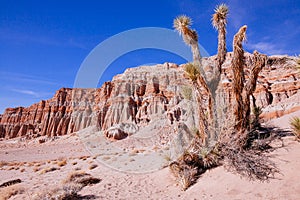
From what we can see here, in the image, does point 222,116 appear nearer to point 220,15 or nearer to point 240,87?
point 240,87

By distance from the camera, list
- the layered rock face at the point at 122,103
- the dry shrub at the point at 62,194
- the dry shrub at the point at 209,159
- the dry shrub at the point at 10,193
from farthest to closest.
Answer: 1. the layered rock face at the point at 122,103
2. the dry shrub at the point at 10,193
3. the dry shrub at the point at 209,159
4. the dry shrub at the point at 62,194

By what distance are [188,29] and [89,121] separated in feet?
204

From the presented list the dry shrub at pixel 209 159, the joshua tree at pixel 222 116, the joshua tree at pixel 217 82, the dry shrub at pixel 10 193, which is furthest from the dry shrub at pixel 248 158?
the dry shrub at pixel 10 193

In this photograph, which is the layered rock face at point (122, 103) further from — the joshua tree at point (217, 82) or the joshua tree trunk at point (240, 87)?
the joshua tree trunk at point (240, 87)

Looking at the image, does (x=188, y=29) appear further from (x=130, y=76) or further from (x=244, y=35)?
(x=130, y=76)

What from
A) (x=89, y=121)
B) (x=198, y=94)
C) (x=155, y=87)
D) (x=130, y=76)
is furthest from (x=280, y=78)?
(x=89, y=121)

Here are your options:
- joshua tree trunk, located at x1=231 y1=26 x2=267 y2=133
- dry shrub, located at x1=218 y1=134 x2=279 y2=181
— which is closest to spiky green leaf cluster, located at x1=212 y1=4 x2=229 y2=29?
→ joshua tree trunk, located at x1=231 y1=26 x2=267 y2=133

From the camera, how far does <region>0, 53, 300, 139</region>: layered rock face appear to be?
3384cm

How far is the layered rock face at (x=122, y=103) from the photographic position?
33.8m

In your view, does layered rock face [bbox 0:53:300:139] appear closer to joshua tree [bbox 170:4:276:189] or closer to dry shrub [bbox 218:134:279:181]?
joshua tree [bbox 170:4:276:189]

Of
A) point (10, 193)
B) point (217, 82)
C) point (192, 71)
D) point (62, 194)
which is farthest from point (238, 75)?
point (10, 193)

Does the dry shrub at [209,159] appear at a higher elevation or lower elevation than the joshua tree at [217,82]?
lower

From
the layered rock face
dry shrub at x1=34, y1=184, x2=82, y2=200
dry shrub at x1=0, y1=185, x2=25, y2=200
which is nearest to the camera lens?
dry shrub at x1=34, y1=184, x2=82, y2=200

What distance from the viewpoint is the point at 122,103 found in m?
57.2
